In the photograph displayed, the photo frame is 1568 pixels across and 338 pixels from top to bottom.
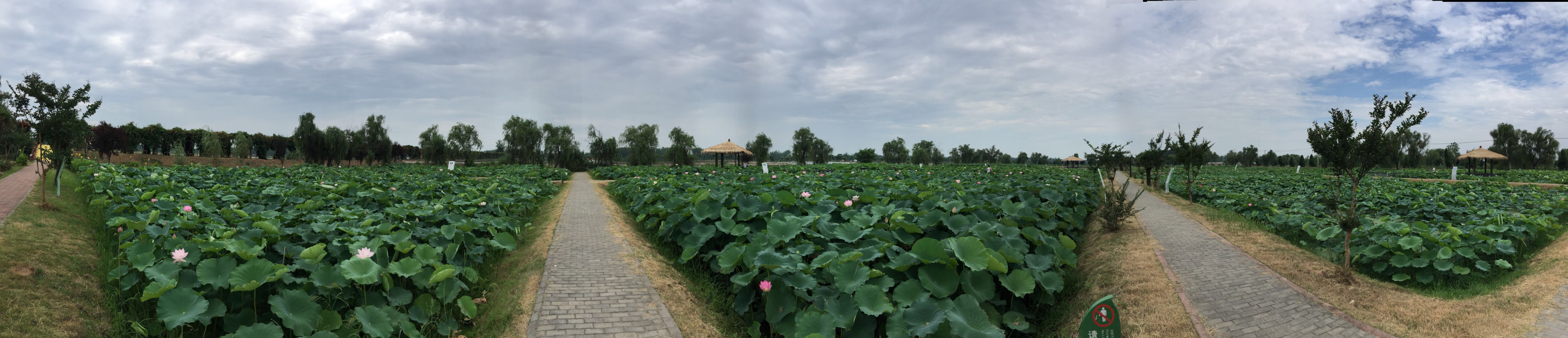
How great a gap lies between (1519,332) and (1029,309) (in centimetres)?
395

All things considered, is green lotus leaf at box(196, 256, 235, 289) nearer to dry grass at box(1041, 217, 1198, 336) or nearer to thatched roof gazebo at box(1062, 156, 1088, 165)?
dry grass at box(1041, 217, 1198, 336)

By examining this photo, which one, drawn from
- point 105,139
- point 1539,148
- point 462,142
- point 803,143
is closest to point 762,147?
point 803,143

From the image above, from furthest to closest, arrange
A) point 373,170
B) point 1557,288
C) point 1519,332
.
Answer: point 373,170 < point 1557,288 < point 1519,332

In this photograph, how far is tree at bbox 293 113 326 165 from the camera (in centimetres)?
3444

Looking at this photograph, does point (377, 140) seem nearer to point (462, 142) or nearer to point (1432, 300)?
point (462, 142)

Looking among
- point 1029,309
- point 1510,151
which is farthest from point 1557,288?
point 1510,151

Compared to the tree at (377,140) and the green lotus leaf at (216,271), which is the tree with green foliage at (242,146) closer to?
the tree at (377,140)

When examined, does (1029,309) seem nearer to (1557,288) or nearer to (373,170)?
(1557,288)

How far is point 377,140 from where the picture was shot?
135 feet

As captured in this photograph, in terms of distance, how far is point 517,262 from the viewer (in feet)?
23.1

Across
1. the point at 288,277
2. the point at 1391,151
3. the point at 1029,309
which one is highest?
the point at 1391,151

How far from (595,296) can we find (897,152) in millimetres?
66555

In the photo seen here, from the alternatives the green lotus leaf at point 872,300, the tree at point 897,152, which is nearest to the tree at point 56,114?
the green lotus leaf at point 872,300

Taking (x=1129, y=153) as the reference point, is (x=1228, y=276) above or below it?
below
